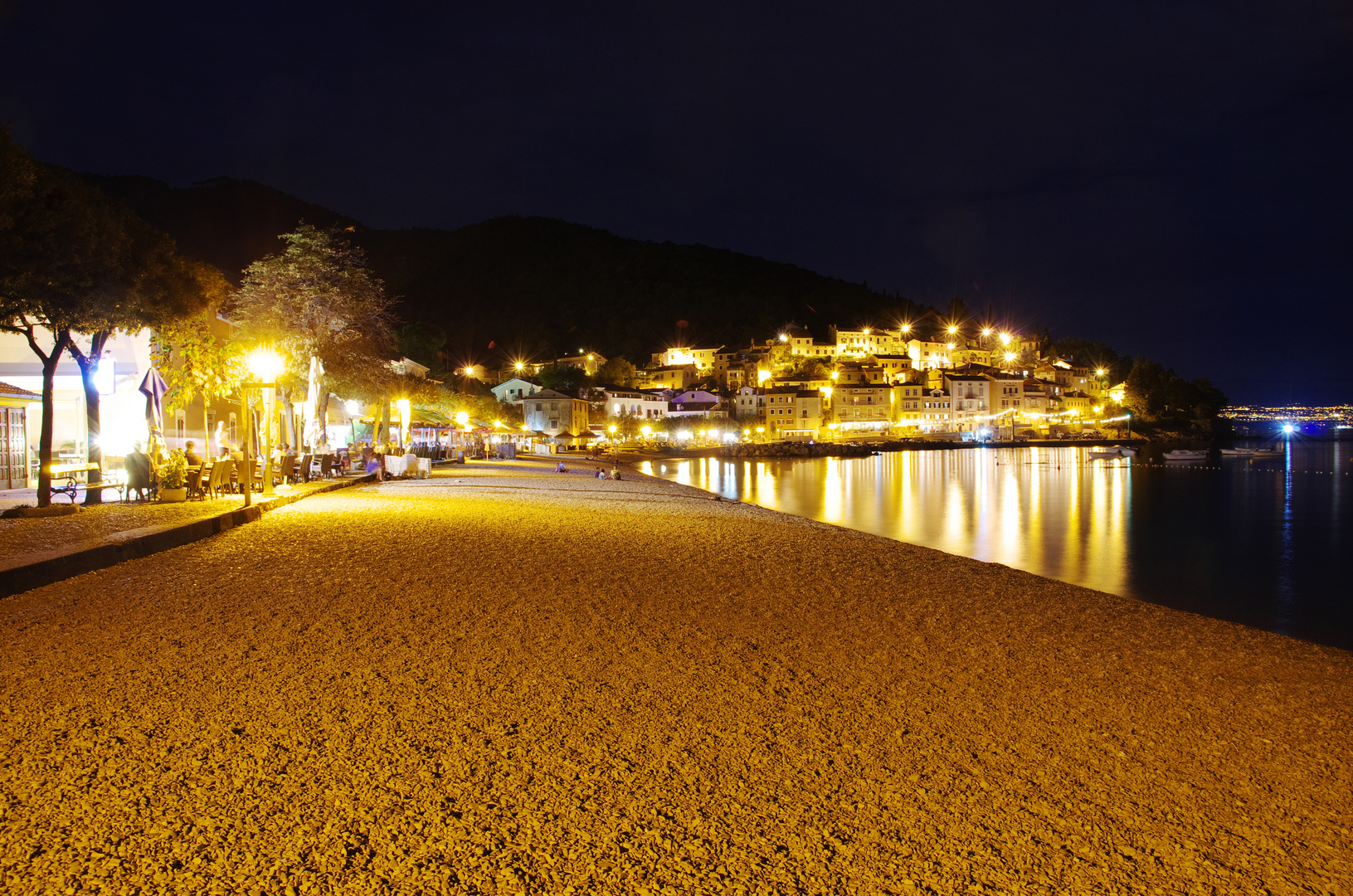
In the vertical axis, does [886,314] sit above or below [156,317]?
above

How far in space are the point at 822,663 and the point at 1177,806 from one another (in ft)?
6.71

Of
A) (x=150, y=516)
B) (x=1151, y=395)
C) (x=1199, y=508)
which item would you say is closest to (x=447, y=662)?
(x=150, y=516)

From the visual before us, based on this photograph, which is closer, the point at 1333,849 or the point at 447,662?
the point at 1333,849

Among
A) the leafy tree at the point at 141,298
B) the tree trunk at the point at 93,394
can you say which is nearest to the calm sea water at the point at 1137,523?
the leafy tree at the point at 141,298

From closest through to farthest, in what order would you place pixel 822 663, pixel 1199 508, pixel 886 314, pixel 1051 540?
pixel 822 663, pixel 1051 540, pixel 1199 508, pixel 886 314

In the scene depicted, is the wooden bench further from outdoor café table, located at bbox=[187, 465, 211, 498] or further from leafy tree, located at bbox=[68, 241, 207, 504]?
outdoor café table, located at bbox=[187, 465, 211, 498]

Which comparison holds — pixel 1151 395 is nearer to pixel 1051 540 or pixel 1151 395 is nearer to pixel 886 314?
pixel 886 314

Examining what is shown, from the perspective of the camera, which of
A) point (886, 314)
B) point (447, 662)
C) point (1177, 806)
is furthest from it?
point (886, 314)

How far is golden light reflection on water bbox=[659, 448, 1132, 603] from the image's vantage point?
16720 mm

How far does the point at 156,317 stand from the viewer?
11039 millimetres

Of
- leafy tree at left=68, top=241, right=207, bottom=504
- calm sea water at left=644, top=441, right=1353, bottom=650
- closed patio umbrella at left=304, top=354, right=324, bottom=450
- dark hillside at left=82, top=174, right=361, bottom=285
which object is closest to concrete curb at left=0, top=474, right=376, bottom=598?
leafy tree at left=68, top=241, right=207, bottom=504

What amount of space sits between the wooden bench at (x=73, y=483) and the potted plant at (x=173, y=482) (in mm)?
706

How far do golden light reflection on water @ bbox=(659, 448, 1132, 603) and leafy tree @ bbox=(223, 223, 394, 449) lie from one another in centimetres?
1341

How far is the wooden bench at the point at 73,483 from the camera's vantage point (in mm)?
12055
